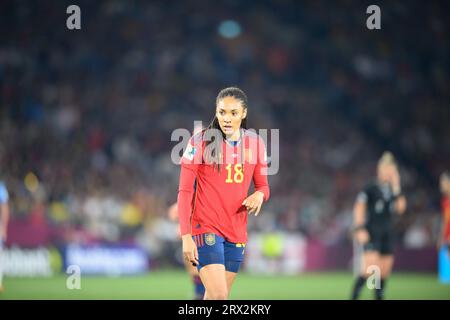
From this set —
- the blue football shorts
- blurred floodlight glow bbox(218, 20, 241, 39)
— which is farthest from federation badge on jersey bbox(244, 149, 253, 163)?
blurred floodlight glow bbox(218, 20, 241, 39)

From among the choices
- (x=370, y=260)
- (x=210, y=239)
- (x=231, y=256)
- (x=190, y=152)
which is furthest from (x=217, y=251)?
(x=370, y=260)

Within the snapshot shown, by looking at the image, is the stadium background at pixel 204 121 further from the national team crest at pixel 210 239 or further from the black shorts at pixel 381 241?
the national team crest at pixel 210 239

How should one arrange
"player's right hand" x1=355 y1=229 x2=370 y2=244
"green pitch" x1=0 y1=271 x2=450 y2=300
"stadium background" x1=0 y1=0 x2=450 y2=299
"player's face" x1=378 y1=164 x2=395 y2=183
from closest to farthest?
"player's face" x1=378 y1=164 x2=395 y2=183
"player's right hand" x1=355 y1=229 x2=370 y2=244
"green pitch" x1=0 y1=271 x2=450 y2=300
"stadium background" x1=0 y1=0 x2=450 y2=299

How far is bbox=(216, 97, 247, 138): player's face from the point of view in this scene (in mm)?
7445

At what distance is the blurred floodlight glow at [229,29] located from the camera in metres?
29.6

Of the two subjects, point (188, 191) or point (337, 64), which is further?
point (337, 64)

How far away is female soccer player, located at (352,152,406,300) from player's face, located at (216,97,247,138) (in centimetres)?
611

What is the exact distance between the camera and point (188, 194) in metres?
7.34

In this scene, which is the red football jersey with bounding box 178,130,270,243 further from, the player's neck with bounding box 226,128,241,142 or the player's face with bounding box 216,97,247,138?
the player's face with bounding box 216,97,247,138

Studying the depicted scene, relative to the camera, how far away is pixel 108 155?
25.4m

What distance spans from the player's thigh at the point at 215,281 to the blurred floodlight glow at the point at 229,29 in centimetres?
2291

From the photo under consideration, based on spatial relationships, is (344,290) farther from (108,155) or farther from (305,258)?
(108,155)
